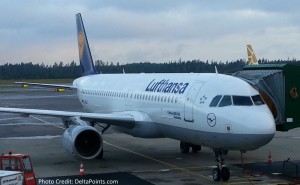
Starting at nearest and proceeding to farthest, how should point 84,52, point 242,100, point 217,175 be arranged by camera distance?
point 242,100
point 217,175
point 84,52

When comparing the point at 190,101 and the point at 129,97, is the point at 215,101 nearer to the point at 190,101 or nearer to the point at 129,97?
the point at 190,101

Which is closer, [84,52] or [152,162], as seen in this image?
[152,162]

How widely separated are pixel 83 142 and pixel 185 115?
4.16 m

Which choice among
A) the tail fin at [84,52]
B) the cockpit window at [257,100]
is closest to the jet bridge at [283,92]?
the cockpit window at [257,100]

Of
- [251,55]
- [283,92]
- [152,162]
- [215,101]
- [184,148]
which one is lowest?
[152,162]

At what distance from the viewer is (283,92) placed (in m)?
17.6

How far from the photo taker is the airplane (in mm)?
15008

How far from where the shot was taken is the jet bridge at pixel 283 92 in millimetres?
17656

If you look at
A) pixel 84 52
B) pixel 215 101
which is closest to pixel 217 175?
pixel 215 101

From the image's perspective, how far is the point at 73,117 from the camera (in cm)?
2042

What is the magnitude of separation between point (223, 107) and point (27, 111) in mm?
9383

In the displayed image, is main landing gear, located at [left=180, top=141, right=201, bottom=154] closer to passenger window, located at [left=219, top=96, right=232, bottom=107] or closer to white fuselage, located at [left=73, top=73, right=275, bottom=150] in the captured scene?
white fuselage, located at [left=73, top=73, right=275, bottom=150]

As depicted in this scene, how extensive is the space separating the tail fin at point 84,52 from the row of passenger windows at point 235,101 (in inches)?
703

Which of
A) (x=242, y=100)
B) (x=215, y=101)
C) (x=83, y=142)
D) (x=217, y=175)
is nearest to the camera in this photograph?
(x=242, y=100)
